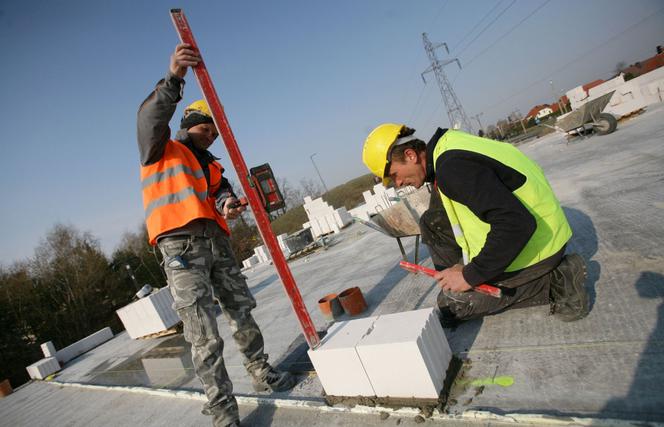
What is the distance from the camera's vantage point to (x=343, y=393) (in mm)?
1839

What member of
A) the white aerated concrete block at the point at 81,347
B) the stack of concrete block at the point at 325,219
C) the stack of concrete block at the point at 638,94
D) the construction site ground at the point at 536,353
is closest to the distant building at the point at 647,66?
the stack of concrete block at the point at 638,94

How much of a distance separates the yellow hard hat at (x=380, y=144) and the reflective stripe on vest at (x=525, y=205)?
0.90 feet

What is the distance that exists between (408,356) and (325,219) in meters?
10.8

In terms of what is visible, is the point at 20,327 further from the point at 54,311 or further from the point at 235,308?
the point at 235,308

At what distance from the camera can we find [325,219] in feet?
40.4

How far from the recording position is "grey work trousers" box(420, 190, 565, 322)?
186 cm

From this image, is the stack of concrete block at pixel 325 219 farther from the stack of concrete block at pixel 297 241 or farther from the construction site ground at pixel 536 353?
the construction site ground at pixel 536 353

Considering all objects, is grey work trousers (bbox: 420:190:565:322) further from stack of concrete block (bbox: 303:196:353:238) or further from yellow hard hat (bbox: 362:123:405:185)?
stack of concrete block (bbox: 303:196:353:238)

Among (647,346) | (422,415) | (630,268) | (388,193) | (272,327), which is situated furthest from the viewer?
(388,193)

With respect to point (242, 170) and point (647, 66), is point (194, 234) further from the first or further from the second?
point (647, 66)

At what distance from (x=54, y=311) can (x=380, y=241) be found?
17.8 metres

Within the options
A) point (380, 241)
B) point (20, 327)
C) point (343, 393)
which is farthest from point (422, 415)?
point (20, 327)

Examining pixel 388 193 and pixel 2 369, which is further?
pixel 2 369

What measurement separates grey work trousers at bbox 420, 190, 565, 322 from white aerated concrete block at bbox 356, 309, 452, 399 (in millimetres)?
420
